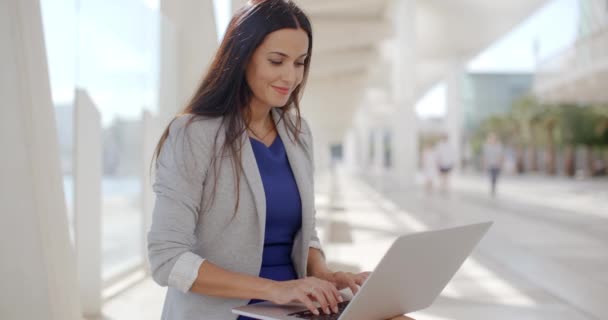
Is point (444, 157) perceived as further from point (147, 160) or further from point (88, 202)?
point (88, 202)

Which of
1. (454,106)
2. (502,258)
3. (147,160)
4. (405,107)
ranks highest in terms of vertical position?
(147,160)

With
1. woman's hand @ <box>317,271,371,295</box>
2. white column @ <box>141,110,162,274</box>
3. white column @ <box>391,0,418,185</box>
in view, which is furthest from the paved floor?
white column @ <box>391,0,418,185</box>

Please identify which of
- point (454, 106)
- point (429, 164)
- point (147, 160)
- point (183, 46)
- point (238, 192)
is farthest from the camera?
point (454, 106)

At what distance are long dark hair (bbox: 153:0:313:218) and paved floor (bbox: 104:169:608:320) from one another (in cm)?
311

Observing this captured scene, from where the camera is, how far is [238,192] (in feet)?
6.57

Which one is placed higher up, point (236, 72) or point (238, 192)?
point (236, 72)

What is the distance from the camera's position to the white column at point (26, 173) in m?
2.57

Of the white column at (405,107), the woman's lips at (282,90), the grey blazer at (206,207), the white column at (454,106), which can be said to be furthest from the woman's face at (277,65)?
the white column at (454,106)

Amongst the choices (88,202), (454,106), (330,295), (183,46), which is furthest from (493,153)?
(454,106)

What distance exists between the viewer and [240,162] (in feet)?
6.64

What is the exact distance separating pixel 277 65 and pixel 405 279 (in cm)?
78

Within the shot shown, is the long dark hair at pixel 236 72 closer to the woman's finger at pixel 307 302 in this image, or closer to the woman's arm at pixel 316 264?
the woman's finger at pixel 307 302

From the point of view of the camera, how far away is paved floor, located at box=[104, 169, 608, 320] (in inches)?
201

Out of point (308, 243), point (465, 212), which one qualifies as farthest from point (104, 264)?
point (465, 212)
